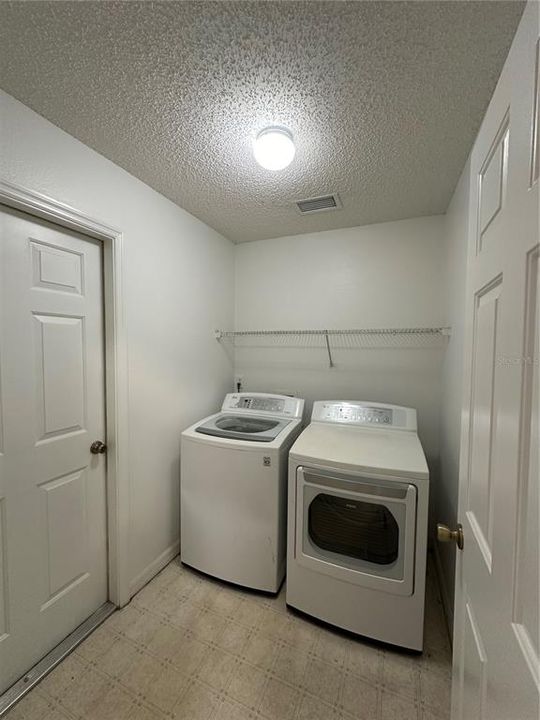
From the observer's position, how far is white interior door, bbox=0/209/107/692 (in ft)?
3.95

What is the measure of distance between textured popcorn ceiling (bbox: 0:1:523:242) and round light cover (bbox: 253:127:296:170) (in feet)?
0.14

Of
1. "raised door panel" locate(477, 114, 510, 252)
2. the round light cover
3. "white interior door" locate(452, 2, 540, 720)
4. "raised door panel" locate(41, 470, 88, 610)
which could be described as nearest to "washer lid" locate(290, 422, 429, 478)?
"white interior door" locate(452, 2, 540, 720)

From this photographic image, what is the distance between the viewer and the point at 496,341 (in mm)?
624

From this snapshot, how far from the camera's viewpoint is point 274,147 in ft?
4.11

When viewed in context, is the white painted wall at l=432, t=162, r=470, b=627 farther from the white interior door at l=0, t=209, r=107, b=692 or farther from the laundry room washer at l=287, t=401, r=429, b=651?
the white interior door at l=0, t=209, r=107, b=692

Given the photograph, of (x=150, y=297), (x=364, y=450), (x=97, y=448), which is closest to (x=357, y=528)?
(x=364, y=450)

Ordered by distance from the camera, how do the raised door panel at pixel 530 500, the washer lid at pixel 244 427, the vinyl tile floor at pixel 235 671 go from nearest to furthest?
the raised door panel at pixel 530 500
the vinyl tile floor at pixel 235 671
the washer lid at pixel 244 427

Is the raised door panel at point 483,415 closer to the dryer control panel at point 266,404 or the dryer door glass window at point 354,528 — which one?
the dryer door glass window at point 354,528

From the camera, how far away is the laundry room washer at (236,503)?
5.45 ft

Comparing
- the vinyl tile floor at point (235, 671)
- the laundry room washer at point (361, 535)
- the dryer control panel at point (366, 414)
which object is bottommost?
the vinyl tile floor at point (235, 671)

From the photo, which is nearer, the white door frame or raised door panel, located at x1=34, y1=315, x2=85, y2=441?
raised door panel, located at x1=34, y1=315, x2=85, y2=441

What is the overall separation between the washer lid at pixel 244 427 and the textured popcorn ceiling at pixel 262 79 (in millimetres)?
1510

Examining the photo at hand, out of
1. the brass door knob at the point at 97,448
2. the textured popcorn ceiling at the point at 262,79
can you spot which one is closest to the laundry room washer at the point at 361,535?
the brass door knob at the point at 97,448

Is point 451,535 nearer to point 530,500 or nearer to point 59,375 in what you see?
point 530,500
